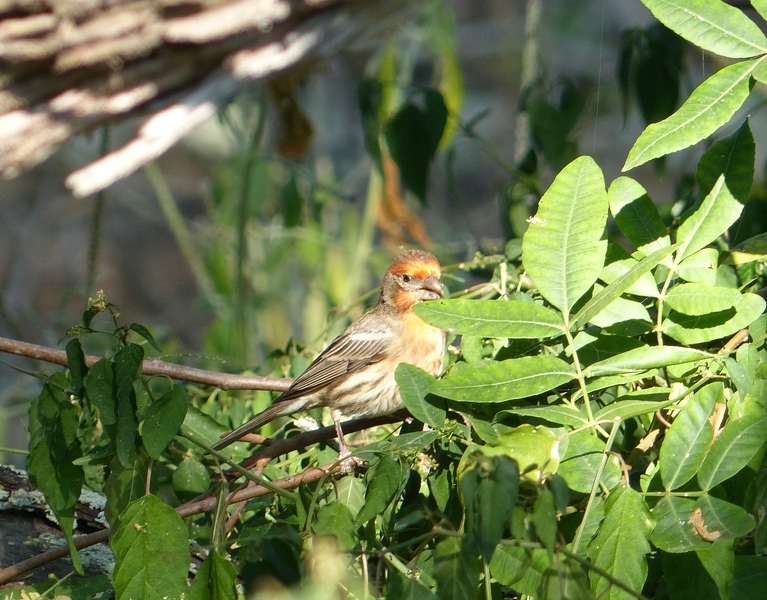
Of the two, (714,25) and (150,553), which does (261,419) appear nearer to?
(150,553)

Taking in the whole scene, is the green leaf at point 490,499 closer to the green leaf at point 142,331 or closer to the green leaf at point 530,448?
the green leaf at point 530,448

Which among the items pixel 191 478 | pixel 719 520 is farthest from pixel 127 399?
pixel 719 520

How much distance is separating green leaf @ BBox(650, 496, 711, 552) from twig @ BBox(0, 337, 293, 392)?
4.41ft

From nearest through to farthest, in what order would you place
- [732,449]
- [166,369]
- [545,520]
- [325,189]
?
1. [545,520]
2. [732,449]
3. [166,369]
4. [325,189]

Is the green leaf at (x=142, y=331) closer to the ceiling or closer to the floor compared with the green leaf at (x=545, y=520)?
closer to the ceiling

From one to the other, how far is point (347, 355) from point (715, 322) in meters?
2.09

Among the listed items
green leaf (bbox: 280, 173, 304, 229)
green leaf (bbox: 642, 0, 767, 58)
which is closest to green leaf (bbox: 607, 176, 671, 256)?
green leaf (bbox: 642, 0, 767, 58)

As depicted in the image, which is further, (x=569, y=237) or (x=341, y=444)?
(x=341, y=444)

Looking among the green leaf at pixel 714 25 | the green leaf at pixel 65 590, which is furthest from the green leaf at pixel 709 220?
the green leaf at pixel 65 590

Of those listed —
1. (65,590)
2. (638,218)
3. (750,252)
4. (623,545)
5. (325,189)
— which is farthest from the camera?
(325,189)

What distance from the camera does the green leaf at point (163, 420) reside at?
1.95 meters

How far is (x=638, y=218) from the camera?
2.29 m

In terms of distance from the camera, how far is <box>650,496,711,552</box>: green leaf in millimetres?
1697

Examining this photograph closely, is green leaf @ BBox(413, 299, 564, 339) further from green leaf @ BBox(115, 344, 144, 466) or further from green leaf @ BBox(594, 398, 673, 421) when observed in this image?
green leaf @ BBox(115, 344, 144, 466)
